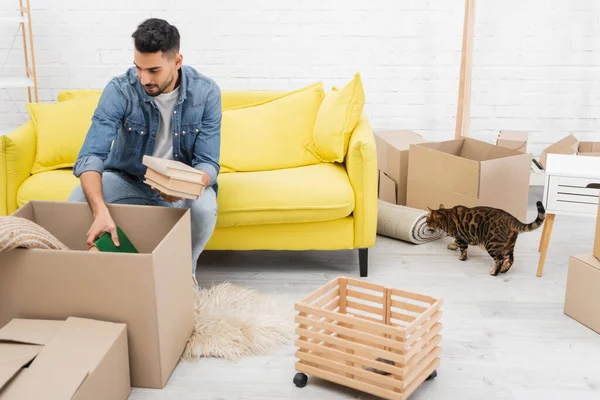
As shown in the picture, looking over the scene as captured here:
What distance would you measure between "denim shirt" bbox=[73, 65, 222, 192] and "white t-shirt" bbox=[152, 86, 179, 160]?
1.0 inches

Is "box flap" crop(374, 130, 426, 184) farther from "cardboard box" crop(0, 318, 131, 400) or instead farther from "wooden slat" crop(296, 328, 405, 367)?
"cardboard box" crop(0, 318, 131, 400)

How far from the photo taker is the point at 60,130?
3.15 meters

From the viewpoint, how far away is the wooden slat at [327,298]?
228 cm

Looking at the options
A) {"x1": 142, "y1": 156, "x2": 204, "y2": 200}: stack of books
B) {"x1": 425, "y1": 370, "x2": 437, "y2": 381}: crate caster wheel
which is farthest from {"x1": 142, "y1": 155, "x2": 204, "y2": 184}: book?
{"x1": 425, "y1": 370, "x2": 437, "y2": 381}: crate caster wheel

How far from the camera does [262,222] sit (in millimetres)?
2938

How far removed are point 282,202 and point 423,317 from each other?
38.2 inches

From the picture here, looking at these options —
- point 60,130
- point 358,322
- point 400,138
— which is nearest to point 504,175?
point 400,138

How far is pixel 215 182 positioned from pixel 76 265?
851 millimetres

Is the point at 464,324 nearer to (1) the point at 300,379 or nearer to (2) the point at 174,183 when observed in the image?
(1) the point at 300,379

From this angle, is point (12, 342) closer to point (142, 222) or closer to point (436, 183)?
point (142, 222)

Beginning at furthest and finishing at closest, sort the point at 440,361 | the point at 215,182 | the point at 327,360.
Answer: the point at 215,182 < the point at 440,361 < the point at 327,360

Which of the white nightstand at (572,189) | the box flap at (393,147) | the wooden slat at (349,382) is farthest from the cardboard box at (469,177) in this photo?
the wooden slat at (349,382)

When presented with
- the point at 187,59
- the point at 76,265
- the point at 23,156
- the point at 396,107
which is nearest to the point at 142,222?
the point at 76,265

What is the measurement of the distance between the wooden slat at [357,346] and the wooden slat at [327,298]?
0.12 meters
